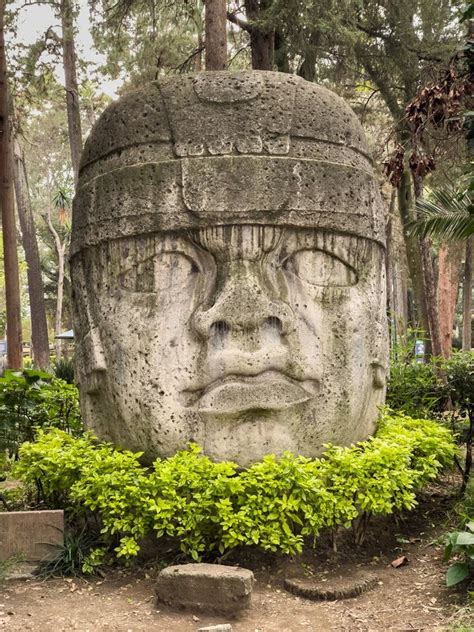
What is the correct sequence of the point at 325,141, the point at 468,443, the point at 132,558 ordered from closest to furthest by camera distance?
the point at 132,558, the point at 325,141, the point at 468,443

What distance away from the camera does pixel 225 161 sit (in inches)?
187

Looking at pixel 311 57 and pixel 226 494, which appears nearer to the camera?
pixel 226 494

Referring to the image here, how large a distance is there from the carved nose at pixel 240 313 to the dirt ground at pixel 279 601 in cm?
147

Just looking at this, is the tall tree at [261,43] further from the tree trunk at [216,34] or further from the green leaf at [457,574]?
the green leaf at [457,574]

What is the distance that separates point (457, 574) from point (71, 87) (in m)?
14.5

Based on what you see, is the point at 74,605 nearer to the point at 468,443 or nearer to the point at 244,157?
the point at 244,157

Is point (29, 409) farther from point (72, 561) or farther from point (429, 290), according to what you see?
point (429, 290)

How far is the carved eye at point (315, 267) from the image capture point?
501 cm

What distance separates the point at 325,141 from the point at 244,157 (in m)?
0.62

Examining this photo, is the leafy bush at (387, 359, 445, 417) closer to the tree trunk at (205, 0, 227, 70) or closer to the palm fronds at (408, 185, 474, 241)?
the palm fronds at (408, 185, 474, 241)

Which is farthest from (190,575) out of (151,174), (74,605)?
(151,174)

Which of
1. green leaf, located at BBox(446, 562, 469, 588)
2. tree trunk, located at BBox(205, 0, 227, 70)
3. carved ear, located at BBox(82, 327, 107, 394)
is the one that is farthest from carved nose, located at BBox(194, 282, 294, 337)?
tree trunk, located at BBox(205, 0, 227, 70)

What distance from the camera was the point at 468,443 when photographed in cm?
623

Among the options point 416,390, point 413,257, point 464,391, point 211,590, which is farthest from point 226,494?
point 413,257
